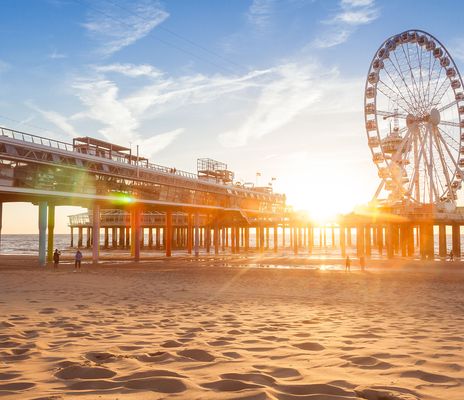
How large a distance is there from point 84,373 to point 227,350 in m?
1.88

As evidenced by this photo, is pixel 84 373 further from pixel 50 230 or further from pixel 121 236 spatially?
pixel 121 236

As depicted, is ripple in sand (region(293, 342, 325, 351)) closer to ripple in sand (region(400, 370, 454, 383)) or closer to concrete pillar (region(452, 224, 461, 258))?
ripple in sand (region(400, 370, 454, 383))

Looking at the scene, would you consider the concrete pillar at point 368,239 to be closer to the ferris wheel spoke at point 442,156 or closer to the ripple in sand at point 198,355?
the ferris wheel spoke at point 442,156

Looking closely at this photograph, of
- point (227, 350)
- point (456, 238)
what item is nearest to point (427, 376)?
point (227, 350)

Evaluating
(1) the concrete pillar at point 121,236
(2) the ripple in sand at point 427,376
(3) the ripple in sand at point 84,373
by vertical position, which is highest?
(3) the ripple in sand at point 84,373

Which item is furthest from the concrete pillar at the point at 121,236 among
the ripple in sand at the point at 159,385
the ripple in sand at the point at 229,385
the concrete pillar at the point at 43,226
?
the ripple in sand at the point at 229,385

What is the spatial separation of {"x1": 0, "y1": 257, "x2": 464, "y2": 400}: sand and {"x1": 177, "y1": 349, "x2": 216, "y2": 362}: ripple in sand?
0.04 ft

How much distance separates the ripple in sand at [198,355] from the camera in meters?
5.20

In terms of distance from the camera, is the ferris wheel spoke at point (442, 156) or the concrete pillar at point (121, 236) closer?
the ferris wheel spoke at point (442, 156)

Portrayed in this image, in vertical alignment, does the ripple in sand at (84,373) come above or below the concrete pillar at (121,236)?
above

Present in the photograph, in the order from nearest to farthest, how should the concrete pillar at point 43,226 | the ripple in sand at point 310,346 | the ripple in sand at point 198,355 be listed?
the ripple in sand at point 198,355 < the ripple in sand at point 310,346 < the concrete pillar at point 43,226

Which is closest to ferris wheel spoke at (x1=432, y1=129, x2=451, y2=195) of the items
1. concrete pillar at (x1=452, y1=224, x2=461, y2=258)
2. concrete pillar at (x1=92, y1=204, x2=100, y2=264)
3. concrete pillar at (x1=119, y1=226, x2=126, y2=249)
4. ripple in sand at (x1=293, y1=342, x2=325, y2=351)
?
concrete pillar at (x1=452, y1=224, x2=461, y2=258)

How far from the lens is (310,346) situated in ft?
19.6

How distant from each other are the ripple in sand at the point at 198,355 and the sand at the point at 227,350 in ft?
0.04
